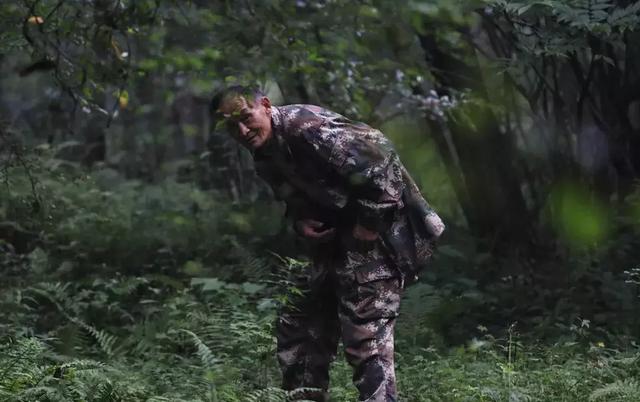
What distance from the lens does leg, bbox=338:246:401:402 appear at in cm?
512

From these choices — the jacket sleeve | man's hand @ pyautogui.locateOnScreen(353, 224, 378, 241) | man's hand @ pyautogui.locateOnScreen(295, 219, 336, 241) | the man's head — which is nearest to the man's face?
the man's head

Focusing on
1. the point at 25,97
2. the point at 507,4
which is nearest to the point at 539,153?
the point at 507,4

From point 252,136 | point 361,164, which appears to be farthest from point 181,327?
point 361,164

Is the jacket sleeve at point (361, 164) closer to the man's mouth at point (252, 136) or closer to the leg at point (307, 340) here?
the man's mouth at point (252, 136)

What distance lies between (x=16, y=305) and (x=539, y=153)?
549cm

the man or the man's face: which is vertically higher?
the man's face

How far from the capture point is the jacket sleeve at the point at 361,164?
→ 5.12 meters

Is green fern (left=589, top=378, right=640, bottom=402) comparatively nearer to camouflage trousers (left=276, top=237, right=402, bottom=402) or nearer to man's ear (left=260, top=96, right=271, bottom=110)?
camouflage trousers (left=276, top=237, right=402, bottom=402)

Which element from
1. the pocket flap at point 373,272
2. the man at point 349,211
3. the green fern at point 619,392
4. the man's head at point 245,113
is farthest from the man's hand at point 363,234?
the green fern at point 619,392

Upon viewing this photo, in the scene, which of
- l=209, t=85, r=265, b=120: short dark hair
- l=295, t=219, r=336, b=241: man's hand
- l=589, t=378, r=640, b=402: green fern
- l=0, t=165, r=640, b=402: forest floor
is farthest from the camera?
l=0, t=165, r=640, b=402: forest floor

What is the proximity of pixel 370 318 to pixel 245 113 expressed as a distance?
119cm

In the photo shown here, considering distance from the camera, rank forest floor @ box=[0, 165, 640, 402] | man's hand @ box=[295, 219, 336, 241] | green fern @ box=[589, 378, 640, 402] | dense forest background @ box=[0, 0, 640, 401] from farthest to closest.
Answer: dense forest background @ box=[0, 0, 640, 401] → forest floor @ box=[0, 165, 640, 402] → green fern @ box=[589, 378, 640, 402] → man's hand @ box=[295, 219, 336, 241]

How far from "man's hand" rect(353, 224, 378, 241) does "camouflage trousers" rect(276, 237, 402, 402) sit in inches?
2.7

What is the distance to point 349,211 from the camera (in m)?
5.28
